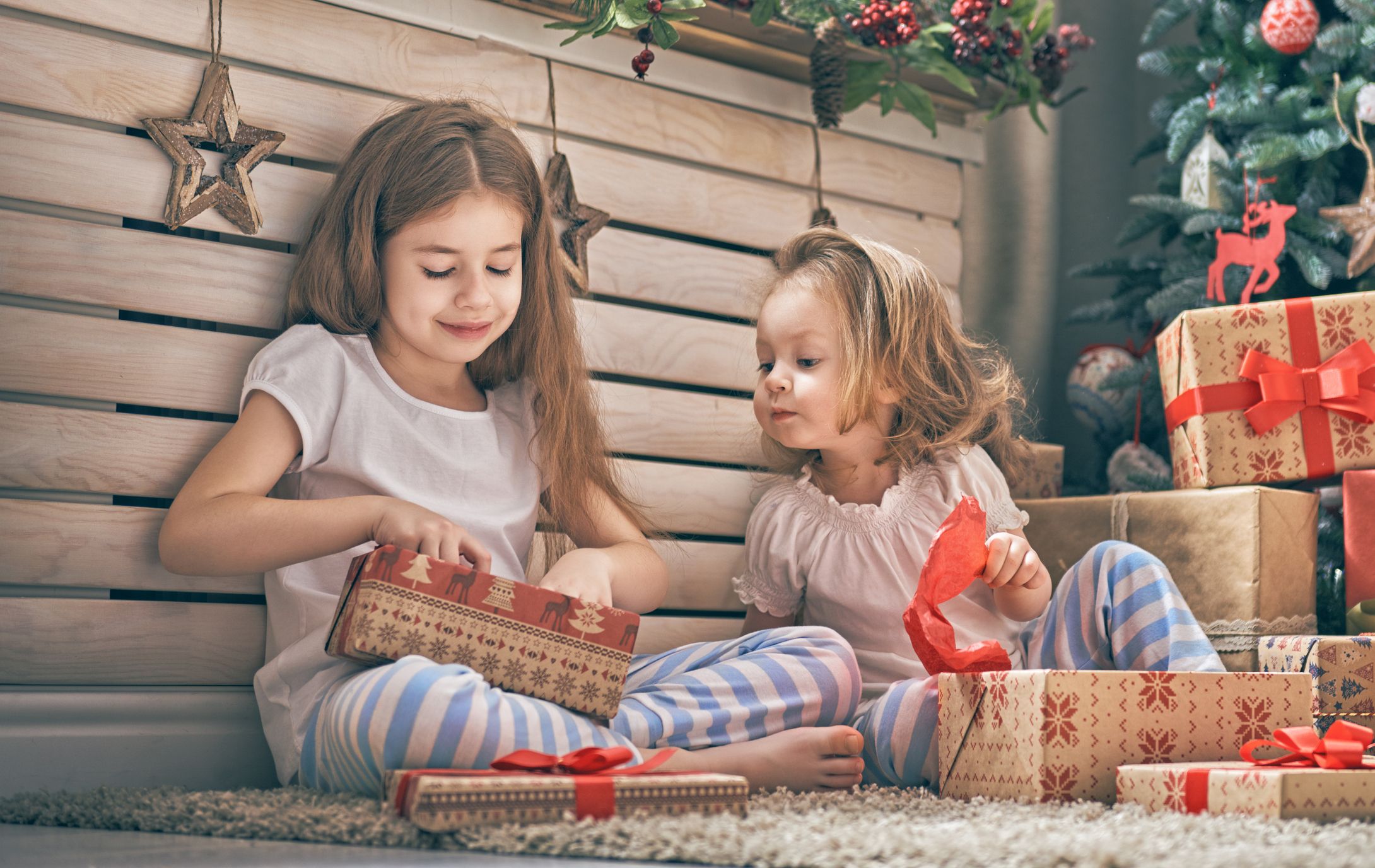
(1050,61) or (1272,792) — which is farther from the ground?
(1050,61)

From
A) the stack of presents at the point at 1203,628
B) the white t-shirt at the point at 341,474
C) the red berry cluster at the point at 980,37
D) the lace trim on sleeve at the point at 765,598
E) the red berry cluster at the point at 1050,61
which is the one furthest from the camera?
the red berry cluster at the point at 1050,61

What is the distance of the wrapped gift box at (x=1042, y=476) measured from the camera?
7.22 ft

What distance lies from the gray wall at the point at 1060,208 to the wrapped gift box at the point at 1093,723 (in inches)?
42.3

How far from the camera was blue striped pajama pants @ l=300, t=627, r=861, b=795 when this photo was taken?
1.24 metres

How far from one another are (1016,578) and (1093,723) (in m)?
0.35

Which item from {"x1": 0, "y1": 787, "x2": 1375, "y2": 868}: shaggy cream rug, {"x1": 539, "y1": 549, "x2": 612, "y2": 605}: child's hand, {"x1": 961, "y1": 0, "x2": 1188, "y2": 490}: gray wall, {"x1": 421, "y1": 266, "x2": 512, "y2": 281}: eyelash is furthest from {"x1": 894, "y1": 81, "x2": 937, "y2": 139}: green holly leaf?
{"x1": 0, "y1": 787, "x2": 1375, "y2": 868}: shaggy cream rug

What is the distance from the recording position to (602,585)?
162cm

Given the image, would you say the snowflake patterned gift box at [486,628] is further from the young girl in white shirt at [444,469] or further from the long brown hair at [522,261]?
the long brown hair at [522,261]

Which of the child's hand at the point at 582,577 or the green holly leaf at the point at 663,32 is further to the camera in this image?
the green holly leaf at the point at 663,32

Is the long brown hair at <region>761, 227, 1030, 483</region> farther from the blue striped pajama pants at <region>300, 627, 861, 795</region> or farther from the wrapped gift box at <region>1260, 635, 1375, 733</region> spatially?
the wrapped gift box at <region>1260, 635, 1375, 733</region>

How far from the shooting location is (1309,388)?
73.1 inches

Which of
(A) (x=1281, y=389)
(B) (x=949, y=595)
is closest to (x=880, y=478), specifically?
(B) (x=949, y=595)

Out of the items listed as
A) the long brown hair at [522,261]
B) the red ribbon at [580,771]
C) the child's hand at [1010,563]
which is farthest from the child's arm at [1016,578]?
the red ribbon at [580,771]

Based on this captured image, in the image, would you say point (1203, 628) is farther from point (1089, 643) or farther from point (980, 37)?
point (980, 37)
